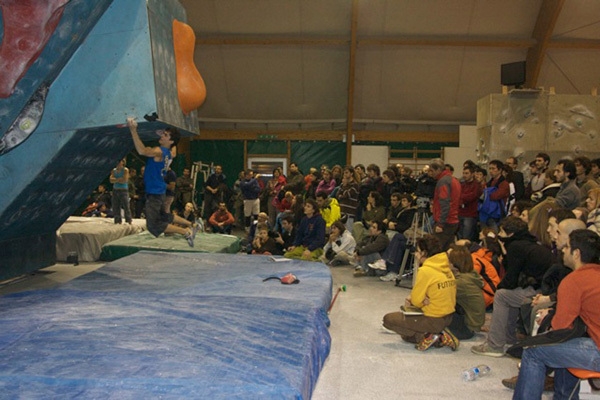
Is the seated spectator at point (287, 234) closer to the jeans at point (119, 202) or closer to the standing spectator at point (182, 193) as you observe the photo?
the jeans at point (119, 202)

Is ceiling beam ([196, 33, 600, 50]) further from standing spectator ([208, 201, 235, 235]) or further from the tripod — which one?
the tripod

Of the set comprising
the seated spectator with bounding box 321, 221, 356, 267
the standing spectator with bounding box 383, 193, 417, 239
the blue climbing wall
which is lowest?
the seated spectator with bounding box 321, 221, 356, 267

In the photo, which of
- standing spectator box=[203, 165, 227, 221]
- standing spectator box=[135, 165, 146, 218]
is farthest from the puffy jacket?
standing spectator box=[135, 165, 146, 218]

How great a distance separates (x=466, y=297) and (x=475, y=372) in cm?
91

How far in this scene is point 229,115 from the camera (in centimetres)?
1505

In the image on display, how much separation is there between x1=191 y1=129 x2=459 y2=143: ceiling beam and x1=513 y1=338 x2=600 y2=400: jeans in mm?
11904

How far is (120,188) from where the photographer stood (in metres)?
8.72

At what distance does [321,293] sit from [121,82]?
239cm

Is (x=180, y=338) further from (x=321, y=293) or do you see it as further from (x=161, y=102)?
(x=161, y=102)

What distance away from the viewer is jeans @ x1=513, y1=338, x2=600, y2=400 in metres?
3.01

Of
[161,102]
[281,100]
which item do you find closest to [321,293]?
[161,102]

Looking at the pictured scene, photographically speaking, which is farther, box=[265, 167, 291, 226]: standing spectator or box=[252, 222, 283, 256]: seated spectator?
box=[265, 167, 291, 226]: standing spectator

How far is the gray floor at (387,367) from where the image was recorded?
3535mm

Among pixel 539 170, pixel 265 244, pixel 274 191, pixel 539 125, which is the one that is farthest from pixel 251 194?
pixel 539 170
